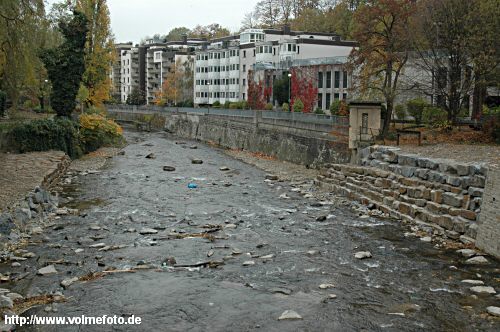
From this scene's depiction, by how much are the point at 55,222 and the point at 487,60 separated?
21.0 m

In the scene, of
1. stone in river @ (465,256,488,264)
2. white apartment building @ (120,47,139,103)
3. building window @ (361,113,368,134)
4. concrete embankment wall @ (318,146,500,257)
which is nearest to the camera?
stone in river @ (465,256,488,264)

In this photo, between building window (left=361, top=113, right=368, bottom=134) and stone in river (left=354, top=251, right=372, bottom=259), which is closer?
stone in river (left=354, top=251, right=372, bottom=259)

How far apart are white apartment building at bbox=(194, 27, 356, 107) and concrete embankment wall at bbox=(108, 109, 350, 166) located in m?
13.1

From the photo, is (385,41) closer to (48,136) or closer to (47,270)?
(48,136)

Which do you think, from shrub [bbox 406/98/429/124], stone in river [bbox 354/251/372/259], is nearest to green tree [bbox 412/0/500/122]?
shrub [bbox 406/98/429/124]

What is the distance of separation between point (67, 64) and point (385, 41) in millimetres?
21920

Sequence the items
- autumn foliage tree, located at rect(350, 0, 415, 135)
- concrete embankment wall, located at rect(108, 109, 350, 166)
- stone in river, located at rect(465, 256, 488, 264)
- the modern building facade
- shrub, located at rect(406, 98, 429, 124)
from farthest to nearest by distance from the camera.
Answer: the modern building facade < shrub, located at rect(406, 98, 429, 124) < concrete embankment wall, located at rect(108, 109, 350, 166) < autumn foliage tree, located at rect(350, 0, 415, 135) < stone in river, located at rect(465, 256, 488, 264)

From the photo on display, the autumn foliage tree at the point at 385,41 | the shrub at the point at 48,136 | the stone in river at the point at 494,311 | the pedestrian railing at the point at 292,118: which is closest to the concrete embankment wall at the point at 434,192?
the stone in river at the point at 494,311

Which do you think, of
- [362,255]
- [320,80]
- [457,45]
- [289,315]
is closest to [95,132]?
[457,45]

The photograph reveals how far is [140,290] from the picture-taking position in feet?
43.9

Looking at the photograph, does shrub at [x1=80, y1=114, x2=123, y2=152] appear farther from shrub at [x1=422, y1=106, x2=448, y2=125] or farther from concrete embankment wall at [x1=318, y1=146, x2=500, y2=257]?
shrub at [x1=422, y1=106, x2=448, y2=125]

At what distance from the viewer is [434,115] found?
1284 inches

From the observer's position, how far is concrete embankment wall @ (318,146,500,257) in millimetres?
17078

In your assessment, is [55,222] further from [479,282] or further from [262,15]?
[262,15]
